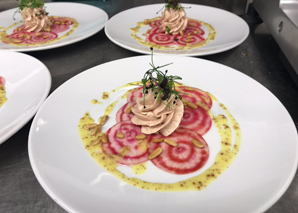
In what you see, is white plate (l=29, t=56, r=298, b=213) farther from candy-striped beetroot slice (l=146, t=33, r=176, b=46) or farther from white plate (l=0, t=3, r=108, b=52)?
white plate (l=0, t=3, r=108, b=52)

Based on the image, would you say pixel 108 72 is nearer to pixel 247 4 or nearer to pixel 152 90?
pixel 152 90

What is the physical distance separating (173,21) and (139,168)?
1881 millimetres

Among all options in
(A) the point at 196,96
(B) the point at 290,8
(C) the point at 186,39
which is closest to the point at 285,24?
(B) the point at 290,8

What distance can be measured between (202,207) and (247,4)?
2.84m

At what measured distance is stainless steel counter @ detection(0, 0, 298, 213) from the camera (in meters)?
1.17

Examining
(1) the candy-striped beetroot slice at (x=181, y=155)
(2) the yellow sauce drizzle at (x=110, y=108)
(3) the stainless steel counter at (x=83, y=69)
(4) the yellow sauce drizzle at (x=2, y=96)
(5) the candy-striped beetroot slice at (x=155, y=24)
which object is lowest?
(3) the stainless steel counter at (x=83, y=69)

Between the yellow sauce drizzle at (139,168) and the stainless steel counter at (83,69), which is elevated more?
the yellow sauce drizzle at (139,168)

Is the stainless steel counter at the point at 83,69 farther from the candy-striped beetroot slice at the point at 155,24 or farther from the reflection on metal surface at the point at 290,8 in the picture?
the candy-striped beetroot slice at the point at 155,24

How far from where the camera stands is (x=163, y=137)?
4.49 ft

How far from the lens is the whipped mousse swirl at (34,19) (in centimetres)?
264

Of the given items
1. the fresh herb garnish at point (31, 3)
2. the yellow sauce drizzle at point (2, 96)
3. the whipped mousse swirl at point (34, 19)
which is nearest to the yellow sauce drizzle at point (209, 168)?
the yellow sauce drizzle at point (2, 96)

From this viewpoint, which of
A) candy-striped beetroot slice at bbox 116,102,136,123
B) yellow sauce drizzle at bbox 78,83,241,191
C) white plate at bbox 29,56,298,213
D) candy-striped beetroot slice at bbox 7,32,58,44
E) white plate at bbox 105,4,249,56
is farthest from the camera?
candy-striped beetroot slice at bbox 7,32,58,44

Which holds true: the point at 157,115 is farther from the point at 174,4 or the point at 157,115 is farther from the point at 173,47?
the point at 174,4

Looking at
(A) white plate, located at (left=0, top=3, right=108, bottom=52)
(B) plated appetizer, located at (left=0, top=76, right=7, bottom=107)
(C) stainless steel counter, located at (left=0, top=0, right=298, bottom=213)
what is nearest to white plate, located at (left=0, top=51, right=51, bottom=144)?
(B) plated appetizer, located at (left=0, top=76, right=7, bottom=107)
